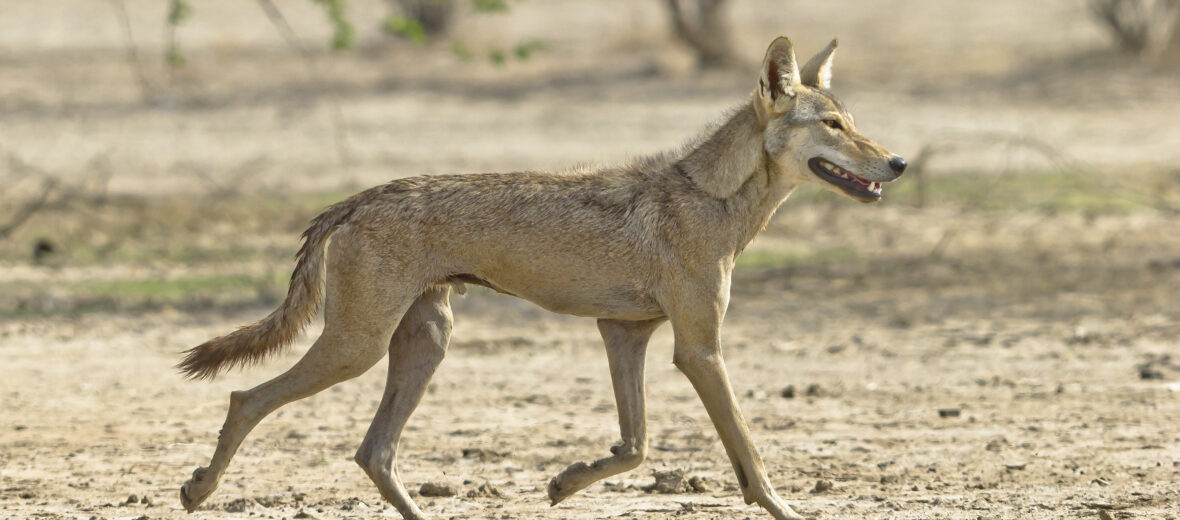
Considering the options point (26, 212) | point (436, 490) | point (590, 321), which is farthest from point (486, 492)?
point (26, 212)

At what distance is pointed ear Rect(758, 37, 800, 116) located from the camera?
677 centimetres

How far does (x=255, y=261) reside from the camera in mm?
13641

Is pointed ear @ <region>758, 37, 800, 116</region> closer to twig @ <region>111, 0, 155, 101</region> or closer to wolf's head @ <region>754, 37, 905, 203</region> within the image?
wolf's head @ <region>754, 37, 905, 203</region>

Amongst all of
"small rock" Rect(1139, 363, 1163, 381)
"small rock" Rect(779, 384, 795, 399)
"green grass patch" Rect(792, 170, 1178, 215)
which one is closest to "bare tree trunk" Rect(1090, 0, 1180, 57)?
"green grass patch" Rect(792, 170, 1178, 215)

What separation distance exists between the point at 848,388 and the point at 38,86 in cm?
1773

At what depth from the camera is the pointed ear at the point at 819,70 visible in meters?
7.07

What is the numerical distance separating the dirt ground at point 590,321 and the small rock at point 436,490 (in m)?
0.06

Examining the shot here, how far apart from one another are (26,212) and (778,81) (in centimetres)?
959

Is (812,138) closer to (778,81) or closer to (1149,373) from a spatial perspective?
(778,81)

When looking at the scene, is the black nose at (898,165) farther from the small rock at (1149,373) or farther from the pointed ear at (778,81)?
the small rock at (1149,373)

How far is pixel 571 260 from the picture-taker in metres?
6.71

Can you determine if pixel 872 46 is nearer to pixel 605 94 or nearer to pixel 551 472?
pixel 605 94

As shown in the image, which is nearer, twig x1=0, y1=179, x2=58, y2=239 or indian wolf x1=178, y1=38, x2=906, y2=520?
indian wolf x1=178, y1=38, x2=906, y2=520

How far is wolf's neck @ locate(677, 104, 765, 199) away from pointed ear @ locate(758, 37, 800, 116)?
0.40 ft
